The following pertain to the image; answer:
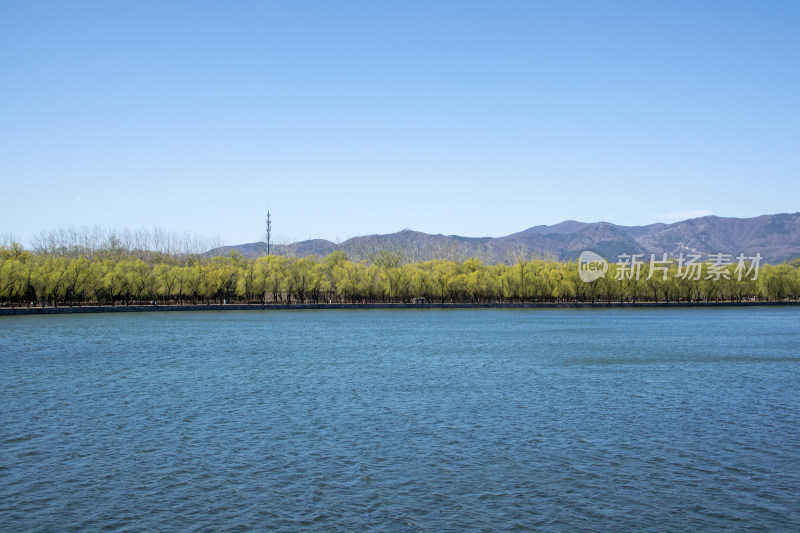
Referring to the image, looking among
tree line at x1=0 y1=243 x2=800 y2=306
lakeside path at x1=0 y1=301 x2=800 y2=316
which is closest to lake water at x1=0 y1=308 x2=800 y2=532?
lakeside path at x1=0 y1=301 x2=800 y2=316

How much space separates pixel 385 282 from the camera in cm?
12156

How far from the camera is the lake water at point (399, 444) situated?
1322cm

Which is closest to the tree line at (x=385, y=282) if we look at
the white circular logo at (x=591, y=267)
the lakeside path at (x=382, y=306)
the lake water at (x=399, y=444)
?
the white circular logo at (x=591, y=267)

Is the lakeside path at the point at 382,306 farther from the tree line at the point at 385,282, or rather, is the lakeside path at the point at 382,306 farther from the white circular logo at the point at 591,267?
the white circular logo at the point at 591,267

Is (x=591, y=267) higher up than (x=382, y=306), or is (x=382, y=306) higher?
(x=591, y=267)

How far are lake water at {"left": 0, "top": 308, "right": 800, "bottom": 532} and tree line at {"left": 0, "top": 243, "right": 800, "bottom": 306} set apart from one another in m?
71.9

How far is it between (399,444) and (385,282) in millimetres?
103258

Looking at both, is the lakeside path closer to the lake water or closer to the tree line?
the tree line

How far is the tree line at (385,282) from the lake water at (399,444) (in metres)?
Answer: 71.9

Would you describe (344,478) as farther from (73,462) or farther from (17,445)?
(17,445)

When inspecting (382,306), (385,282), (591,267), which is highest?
(591,267)

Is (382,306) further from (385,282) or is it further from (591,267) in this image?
(591,267)

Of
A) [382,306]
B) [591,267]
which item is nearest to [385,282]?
[382,306]

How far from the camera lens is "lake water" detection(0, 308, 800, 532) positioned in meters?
13.2
